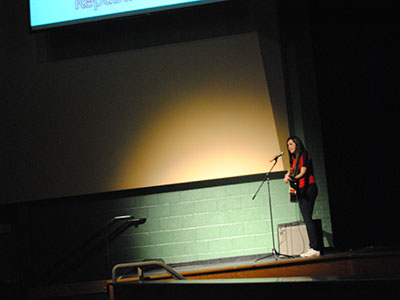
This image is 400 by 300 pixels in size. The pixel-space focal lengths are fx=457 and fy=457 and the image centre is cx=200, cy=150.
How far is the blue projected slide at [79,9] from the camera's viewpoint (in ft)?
17.1

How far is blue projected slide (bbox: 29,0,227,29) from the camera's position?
17.1 feet

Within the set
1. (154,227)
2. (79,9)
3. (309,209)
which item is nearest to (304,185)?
(309,209)

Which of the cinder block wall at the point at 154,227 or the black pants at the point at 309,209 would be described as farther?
the cinder block wall at the point at 154,227

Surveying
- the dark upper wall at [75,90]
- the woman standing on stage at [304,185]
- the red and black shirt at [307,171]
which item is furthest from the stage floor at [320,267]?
the dark upper wall at [75,90]

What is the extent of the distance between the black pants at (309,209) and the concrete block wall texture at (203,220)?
0.70 meters

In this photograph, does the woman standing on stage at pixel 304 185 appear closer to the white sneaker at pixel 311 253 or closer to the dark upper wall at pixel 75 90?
the white sneaker at pixel 311 253

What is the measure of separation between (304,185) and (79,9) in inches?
127

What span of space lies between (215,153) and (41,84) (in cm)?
225

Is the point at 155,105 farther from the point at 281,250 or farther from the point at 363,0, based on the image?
the point at 363,0

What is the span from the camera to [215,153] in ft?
17.2

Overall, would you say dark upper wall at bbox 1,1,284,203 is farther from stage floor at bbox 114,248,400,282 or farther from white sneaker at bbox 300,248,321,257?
white sneaker at bbox 300,248,321,257

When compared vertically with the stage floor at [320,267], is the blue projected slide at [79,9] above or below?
above

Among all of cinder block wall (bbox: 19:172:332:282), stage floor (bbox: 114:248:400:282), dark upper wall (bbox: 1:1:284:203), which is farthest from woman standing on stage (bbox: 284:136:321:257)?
dark upper wall (bbox: 1:1:284:203)

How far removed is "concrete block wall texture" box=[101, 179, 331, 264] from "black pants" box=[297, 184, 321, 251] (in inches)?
27.4
